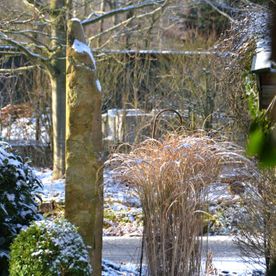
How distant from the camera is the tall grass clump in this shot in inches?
217

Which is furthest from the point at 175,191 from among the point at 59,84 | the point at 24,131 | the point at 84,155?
the point at 24,131

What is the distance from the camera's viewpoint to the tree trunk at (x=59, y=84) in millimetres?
14219

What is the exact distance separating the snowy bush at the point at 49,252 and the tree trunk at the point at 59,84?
9.42 meters

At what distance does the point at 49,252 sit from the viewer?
474cm

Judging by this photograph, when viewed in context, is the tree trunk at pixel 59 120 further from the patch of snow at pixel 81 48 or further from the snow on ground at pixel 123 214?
the patch of snow at pixel 81 48

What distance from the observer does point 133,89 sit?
16.3 m

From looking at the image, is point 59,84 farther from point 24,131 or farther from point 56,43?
point 24,131

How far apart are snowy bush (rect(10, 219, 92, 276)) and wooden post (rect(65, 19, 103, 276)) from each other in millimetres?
601

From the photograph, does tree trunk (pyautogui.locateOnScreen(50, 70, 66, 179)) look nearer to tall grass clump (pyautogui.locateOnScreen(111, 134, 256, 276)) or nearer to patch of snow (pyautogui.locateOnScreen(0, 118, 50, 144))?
patch of snow (pyautogui.locateOnScreen(0, 118, 50, 144))

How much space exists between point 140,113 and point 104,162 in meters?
9.62

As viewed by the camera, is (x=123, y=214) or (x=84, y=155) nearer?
(x=84, y=155)

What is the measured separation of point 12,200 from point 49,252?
995 mm

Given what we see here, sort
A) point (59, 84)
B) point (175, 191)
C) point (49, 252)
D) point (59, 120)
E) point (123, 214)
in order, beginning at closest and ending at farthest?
point (49, 252)
point (175, 191)
point (123, 214)
point (59, 84)
point (59, 120)

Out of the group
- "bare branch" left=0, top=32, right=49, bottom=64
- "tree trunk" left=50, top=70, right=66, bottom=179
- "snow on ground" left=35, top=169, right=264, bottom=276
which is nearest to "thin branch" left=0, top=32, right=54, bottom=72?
"bare branch" left=0, top=32, right=49, bottom=64
